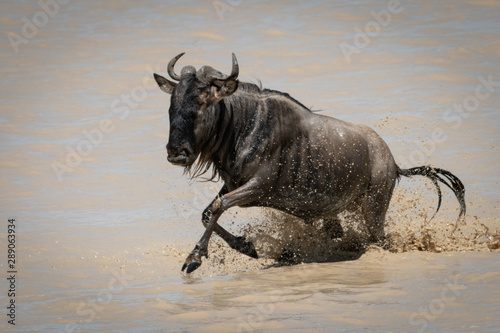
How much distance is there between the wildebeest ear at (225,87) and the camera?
8031 millimetres

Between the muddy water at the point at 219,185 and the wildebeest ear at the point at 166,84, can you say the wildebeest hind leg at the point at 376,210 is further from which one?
the wildebeest ear at the point at 166,84

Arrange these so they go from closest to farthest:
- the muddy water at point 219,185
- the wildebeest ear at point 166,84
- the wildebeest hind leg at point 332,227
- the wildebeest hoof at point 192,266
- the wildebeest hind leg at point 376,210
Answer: the muddy water at point 219,185 → the wildebeest hoof at point 192,266 → the wildebeest ear at point 166,84 → the wildebeest hind leg at point 376,210 → the wildebeest hind leg at point 332,227

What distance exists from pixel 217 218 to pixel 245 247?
1.72 ft

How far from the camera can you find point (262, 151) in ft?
27.5

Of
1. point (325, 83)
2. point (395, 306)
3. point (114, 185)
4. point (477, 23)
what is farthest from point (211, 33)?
point (395, 306)

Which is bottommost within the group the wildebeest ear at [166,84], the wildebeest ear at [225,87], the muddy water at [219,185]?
the muddy water at [219,185]

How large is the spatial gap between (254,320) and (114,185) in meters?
5.74

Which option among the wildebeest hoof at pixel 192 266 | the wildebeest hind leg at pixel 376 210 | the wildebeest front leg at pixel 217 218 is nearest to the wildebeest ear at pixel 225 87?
the wildebeest front leg at pixel 217 218

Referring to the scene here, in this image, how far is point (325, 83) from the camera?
16047 mm

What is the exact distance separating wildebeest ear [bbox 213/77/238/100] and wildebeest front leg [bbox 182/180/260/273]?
82cm

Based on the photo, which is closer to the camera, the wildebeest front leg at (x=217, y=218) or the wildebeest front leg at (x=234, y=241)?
the wildebeest front leg at (x=217, y=218)

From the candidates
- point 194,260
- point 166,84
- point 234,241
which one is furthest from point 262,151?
point 194,260

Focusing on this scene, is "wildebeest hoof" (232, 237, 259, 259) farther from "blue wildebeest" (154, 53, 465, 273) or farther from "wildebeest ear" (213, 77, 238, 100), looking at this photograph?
"wildebeest ear" (213, 77, 238, 100)

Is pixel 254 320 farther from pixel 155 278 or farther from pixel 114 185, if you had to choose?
pixel 114 185
